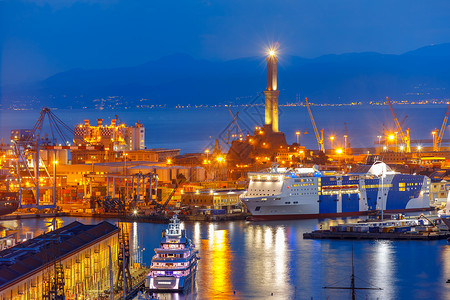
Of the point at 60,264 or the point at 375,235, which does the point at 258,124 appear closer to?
the point at 375,235

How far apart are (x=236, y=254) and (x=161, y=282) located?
3908mm

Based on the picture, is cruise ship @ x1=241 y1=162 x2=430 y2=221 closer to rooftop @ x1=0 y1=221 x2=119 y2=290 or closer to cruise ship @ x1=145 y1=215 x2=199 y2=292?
cruise ship @ x1=145 y1=215 x2=199 y2=292

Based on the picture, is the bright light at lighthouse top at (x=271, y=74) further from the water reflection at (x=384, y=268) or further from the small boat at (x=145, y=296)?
the small boat at (x=145, y=296)

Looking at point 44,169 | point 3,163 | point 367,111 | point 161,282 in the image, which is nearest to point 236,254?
point 161,282

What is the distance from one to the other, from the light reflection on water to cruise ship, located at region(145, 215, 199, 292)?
0.73 feet

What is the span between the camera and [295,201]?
83.4 ft

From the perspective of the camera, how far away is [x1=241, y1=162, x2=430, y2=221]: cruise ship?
25.1 m

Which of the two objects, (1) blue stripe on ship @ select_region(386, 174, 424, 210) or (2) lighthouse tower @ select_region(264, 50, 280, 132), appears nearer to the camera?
(1) blue stripe on ship @ select_region(386, 174, 424, 210)

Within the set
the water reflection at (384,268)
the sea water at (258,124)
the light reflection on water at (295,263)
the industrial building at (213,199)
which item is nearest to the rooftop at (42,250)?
the light reflection on water at (295,263)

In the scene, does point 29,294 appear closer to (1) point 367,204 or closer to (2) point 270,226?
(2) point 270,226

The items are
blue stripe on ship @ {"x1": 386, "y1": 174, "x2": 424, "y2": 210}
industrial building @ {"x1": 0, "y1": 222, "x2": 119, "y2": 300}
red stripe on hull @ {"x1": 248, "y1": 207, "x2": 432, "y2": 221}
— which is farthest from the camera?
blue stripe on ship @ {"x1": 386, "y1": 174, "x2": 424, "y2": 210}

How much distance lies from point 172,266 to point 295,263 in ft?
11.1

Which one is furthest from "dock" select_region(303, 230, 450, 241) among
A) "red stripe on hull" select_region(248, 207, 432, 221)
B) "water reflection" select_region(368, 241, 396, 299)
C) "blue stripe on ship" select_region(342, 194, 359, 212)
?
"blue stripe on ship" select_region(342, 194, 359, 212)

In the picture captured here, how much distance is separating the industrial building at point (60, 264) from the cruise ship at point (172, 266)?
0.70 m
